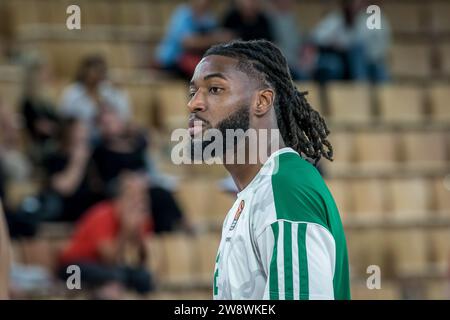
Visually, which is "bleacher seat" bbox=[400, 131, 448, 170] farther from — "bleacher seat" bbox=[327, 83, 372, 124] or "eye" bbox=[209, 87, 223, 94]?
"eye" bbox=[209, 87, 223, 94]

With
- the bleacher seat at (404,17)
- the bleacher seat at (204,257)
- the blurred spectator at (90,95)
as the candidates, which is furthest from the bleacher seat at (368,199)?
the bleacher seat at (404,17)

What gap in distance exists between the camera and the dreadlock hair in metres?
3.09

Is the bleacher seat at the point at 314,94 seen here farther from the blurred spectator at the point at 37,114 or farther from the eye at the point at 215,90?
the eye at the point at 215,90

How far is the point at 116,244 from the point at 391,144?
3239 mm

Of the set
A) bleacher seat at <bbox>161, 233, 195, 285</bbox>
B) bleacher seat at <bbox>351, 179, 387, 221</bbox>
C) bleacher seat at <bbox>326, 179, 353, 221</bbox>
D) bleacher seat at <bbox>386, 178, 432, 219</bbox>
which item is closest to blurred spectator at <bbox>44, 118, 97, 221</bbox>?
bleacher seat at <bbox>161, 233, 195, 285</bbox>

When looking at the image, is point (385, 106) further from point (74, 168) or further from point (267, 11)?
point (74, 168)

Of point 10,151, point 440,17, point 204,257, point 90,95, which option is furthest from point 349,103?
point 10,151

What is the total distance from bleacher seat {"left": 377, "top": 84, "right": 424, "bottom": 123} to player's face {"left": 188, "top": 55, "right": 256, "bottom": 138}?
733 cm

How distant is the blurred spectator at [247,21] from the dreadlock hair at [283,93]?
265 inches

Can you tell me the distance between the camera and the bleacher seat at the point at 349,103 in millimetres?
10242

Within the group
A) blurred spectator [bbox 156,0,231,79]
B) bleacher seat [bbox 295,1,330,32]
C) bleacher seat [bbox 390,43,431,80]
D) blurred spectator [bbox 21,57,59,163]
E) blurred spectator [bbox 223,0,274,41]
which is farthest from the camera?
bleacher seat [bbox 295,1,330,32]

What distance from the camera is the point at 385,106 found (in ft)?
34.2

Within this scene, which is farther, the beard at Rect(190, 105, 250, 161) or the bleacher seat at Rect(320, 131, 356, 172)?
the bleacher seat at Rect(320, 131, 356, 172)
